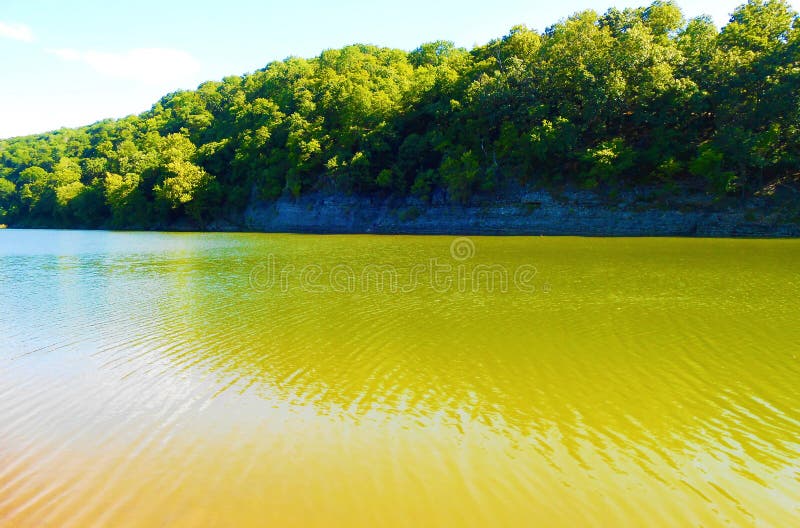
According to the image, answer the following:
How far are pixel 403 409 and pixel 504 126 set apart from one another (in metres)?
48.9

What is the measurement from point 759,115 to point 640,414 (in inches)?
1679

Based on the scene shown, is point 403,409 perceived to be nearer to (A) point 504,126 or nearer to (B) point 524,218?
(B) point 524,218

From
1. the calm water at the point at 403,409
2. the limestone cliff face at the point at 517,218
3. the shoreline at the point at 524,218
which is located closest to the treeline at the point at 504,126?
the shoreline at the point at 524,218

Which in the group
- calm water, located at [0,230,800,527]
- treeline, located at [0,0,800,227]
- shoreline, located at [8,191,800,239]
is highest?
treeline, located at [0,0,800,227]

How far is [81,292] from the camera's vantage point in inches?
659

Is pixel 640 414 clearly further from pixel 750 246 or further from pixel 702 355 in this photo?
pixel 750 246

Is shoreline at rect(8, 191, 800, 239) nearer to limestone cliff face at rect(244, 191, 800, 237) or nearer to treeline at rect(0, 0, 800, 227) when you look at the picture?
limestone cliff face at rect(244, 191, 800, 237)

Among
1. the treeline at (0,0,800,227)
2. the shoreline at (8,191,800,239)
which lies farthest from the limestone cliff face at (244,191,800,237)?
the treeline at (0,0,800,227)

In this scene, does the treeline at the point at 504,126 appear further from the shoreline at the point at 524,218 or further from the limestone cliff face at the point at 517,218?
the limestone cliff face at the point at 517,218

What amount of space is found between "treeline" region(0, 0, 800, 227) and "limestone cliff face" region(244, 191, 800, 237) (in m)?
1.96

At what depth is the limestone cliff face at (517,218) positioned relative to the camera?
127 ft

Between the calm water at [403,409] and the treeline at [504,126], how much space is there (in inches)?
1253

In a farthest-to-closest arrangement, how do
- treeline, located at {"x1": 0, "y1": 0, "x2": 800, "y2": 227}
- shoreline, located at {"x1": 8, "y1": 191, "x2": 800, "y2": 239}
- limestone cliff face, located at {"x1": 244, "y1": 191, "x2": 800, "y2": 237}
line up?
treeline, located at {"x1": 0, "y1": 0, "x2": 800, "y2": 227}
limestone cliff face, located at {"x1": 244, "y1": 191, "x2": 800, "y2": 237}
shoreline, located at {"x1": 8, "y1": 191, "x2": 800, "y2": 239}

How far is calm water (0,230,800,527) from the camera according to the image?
459 cm
